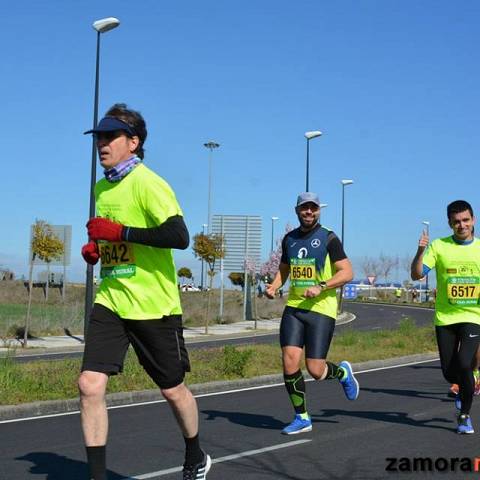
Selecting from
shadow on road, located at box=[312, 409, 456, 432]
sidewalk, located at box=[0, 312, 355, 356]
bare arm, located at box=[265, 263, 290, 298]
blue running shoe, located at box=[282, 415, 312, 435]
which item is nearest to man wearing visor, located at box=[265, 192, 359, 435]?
blue running shoe, located at box=[282, 415, 312, 435]

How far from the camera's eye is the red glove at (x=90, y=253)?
4.89 meters

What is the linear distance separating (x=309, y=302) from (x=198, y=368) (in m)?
5.04

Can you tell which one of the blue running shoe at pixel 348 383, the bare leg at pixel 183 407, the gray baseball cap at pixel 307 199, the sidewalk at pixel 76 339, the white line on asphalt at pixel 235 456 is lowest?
the sidewalk at pixel 76 339

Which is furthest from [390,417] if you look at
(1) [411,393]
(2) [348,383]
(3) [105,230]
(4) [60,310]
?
(4) [60,310]

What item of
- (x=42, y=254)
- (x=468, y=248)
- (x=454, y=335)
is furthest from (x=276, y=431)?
(x=42, y=254)

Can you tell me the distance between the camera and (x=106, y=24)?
22344mm

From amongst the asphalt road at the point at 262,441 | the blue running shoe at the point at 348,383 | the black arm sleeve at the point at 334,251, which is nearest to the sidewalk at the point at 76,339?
the asphalt road at the point at 262,441

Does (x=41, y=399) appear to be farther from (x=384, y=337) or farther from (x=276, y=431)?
(x=384, y=337)

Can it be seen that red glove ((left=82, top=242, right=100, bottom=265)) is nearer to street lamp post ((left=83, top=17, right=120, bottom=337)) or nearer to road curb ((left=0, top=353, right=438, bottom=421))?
road curb ((left=0, top=353, right=438, bottom=421))

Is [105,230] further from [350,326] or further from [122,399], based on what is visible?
[350,326]

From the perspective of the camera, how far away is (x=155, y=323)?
4.75m

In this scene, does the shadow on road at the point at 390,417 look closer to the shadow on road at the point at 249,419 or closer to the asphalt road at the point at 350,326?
the shadow on road at the point at 249,419

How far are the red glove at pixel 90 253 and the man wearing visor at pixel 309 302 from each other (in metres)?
2.84

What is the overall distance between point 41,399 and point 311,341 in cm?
326
